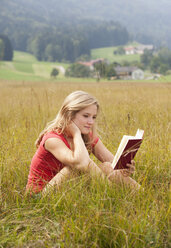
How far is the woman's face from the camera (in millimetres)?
2607

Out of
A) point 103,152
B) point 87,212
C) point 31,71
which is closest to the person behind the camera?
point 87,212

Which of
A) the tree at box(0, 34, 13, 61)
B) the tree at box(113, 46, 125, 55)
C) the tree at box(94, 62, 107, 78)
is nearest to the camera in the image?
the tree at box(94, 62, 107, 78)

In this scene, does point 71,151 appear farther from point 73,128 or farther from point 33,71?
point 33,71

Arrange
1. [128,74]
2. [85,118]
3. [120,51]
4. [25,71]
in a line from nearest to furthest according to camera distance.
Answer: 1. [85,118]
2. [128,74]
3. [25,71]
4. [120,51]

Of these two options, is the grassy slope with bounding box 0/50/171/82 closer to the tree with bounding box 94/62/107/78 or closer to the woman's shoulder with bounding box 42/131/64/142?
the tree with bounding box 94/62/107/78

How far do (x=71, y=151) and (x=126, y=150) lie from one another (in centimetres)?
46

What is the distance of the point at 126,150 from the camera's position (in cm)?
216

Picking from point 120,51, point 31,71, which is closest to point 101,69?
point 31,71

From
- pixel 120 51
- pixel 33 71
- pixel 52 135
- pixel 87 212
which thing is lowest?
pixel 87 212

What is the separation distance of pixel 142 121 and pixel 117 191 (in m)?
2.27

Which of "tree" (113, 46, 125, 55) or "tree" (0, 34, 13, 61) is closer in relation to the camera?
"tree" (0, 34, 13, 61)

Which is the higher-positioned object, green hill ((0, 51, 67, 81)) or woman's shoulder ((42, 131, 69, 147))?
green hill ((0, 51, 67, 81))

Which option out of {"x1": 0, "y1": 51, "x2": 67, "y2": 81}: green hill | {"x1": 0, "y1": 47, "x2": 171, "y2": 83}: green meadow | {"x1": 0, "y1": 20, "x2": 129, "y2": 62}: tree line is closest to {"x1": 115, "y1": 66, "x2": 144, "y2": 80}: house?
{"x1": 0, "y1": 47, "x2": 171, "y2": 83}: green meadow

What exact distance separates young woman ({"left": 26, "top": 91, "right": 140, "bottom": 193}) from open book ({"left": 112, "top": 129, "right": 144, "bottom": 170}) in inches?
2.3
